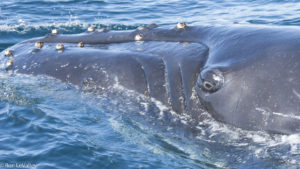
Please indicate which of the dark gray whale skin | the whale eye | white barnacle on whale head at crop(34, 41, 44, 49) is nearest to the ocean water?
the dark gray whale skin

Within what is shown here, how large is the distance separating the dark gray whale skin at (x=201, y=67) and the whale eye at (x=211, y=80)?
0.01 metres

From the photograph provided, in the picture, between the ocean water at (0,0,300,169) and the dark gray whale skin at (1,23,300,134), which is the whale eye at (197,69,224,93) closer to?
the dark gray whale skin at (1,23,300,134)

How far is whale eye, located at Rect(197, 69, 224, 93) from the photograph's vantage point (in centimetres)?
660

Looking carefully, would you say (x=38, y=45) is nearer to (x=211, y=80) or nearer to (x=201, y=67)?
(x=201, y=67)

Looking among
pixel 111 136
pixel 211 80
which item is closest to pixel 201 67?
pixel 211 80

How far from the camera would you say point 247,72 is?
642 centimetres

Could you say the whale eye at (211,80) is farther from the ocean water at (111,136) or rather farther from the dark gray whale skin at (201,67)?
the ocean water at (111,136)

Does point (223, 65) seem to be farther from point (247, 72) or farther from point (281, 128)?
point (281, 128)

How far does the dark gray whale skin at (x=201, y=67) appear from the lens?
617 cm

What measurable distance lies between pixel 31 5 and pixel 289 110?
23.4 metres

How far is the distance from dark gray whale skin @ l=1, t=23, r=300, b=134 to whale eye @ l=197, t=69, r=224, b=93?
1 centimetres

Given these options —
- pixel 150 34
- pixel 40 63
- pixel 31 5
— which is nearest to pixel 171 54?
pixel 150 34

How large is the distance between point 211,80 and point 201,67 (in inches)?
26.6

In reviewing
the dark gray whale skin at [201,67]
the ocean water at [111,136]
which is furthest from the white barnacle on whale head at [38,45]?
the ocean water at [111,136]
